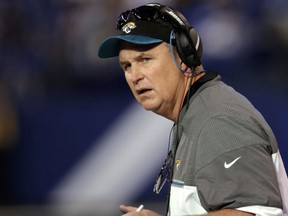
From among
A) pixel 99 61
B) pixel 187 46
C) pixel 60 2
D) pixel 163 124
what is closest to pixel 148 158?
pixel 163 124

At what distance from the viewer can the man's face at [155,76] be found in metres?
2.71

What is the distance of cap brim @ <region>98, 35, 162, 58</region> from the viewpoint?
266 centimetres

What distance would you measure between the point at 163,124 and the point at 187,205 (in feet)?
13.4

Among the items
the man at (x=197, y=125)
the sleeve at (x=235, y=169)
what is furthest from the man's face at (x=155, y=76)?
the sleeve at (x=235, y=169)

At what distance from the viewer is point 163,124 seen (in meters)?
6.54

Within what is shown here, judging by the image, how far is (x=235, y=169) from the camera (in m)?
2.28

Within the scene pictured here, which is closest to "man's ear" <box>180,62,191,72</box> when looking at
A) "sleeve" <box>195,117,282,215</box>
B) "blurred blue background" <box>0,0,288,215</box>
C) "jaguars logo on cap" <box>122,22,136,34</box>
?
"jaguars logo on cap" <box>122,22,136,34</box>

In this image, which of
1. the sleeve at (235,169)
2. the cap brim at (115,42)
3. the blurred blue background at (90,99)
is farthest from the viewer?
the blurred blue background at (90,99)

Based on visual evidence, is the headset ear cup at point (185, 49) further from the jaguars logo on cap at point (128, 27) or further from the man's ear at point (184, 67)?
the jaguars logo on cap at point (128, 27)

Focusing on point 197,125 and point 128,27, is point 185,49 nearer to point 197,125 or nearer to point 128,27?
point 128,27

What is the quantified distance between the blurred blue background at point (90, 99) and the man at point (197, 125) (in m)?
3.73

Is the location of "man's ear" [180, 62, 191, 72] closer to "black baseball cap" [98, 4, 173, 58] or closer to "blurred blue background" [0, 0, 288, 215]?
"black baseball cap" [98, 4, 173, 58]

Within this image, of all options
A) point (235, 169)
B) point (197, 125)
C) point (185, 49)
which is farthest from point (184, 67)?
point (235, 169)

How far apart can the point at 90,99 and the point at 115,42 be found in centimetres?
400
